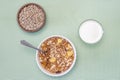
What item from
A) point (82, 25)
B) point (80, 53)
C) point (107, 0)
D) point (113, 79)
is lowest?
point (113, 79)

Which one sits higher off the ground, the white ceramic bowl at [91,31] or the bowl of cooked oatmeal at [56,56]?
the white ceramic bowl at [91,31]

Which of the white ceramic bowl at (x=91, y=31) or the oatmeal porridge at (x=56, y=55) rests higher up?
the white ceramic bowl at (x=91, y=31)

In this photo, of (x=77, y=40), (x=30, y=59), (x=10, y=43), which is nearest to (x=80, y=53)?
(x=77, y=40)

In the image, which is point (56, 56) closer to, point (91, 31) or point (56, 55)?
point (56, 55)

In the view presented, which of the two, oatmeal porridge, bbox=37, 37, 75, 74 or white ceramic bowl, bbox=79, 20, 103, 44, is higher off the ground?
white ceramic bowl, bbox=79, 20, 103, 44

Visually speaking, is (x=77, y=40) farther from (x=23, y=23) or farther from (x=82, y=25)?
(x=23, y=23)
